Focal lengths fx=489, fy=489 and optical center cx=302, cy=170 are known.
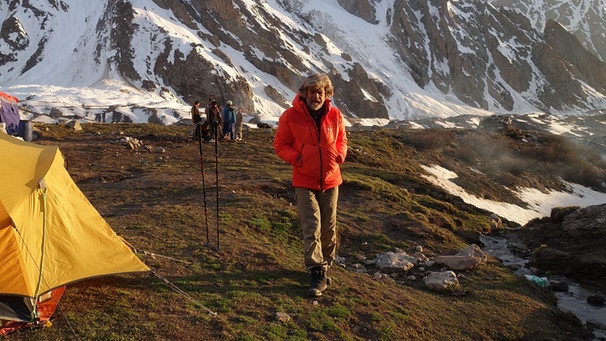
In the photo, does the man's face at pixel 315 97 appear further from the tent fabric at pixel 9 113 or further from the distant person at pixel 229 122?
the distant person at pixel 229 122

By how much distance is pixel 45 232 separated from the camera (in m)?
6.22

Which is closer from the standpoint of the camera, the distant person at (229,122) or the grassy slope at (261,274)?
the grassy slope at (261,274)

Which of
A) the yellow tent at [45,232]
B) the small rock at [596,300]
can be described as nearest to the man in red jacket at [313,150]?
the yellow tent at [45,232]

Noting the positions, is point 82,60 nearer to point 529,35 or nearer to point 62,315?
point 62,315

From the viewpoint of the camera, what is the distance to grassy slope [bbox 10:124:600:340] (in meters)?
6.02

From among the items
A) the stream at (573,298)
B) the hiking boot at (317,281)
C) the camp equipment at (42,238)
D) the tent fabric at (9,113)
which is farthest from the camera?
the tent fabric at (9,113)

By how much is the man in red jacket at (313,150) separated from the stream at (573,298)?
5406 mm

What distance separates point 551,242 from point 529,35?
170013 millimetres

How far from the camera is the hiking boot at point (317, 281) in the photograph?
22.9ft

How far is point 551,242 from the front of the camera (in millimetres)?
14516

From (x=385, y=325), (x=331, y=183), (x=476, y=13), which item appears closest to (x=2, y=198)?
(x=331, y=183)

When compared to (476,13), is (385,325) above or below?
below

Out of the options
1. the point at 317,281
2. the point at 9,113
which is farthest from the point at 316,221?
the point at 9,113

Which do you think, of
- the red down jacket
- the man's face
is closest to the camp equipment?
the red down jacket
